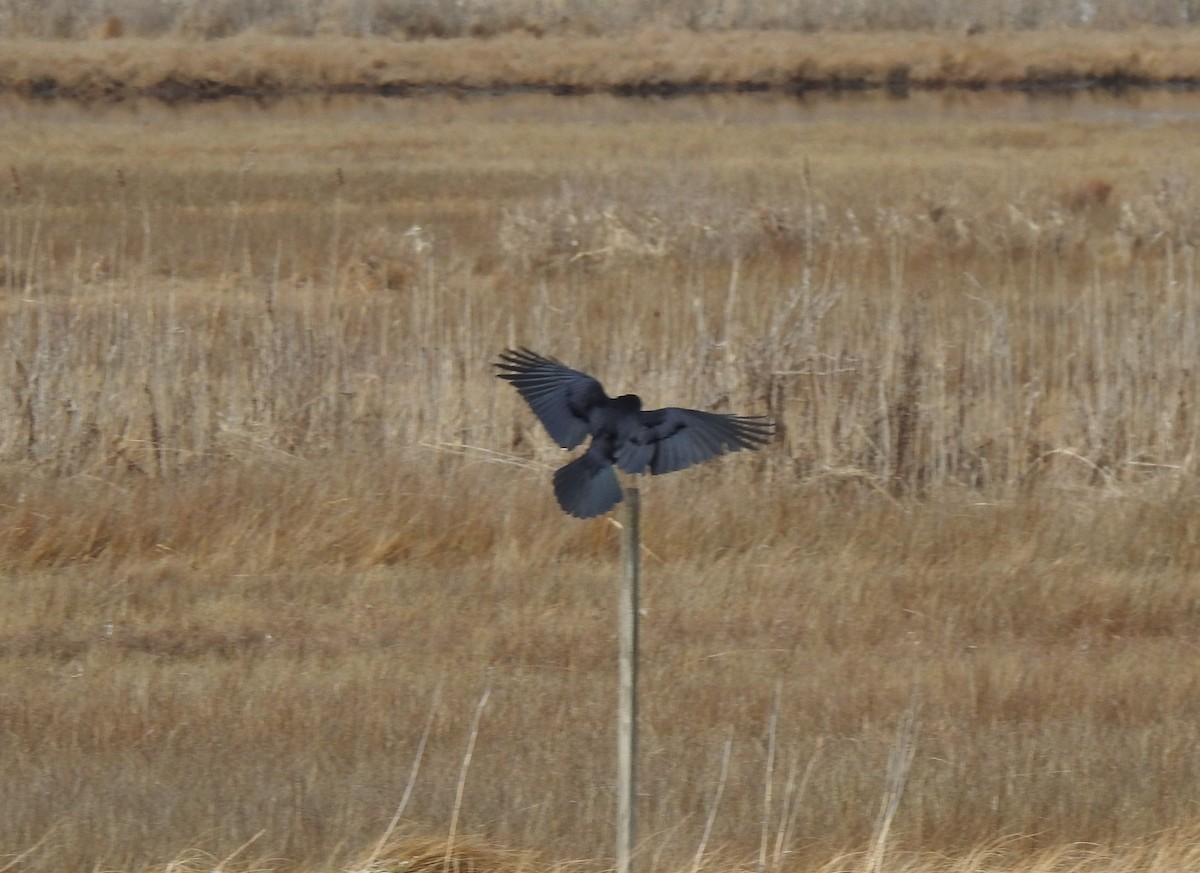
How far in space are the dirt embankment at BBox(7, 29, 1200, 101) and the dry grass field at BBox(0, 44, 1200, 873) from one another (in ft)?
94.3

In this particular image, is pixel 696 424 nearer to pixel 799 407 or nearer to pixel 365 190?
pixel 799 407

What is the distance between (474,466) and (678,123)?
25.7m

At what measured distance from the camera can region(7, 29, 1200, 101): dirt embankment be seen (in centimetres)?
4069

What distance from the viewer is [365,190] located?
2272cm

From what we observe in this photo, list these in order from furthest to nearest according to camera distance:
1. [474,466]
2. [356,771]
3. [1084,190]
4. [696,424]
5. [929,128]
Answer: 1. [929,128]
2. [1084,190]
3. [474,466]
4. [356,771]
5. [696,424]

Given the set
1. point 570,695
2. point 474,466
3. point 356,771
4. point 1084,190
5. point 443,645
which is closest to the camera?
point 356,771

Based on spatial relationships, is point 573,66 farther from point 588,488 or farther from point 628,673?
point 588,488

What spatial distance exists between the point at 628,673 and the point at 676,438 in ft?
1.74

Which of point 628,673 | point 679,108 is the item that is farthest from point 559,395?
point 679,108

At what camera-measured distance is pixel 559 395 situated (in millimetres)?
3441

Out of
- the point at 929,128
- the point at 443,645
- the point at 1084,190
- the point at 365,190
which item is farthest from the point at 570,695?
the point at 929,128

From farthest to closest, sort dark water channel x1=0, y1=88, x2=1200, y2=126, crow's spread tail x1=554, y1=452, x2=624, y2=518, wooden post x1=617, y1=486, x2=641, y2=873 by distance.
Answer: dark water channel x1=0, y1=88, x2=1200, y2=126 < wooden post x1=617, y1=486, x2=641, y2=873 < crow's spread tail x1=554, y1=452, x2=624, y2=518

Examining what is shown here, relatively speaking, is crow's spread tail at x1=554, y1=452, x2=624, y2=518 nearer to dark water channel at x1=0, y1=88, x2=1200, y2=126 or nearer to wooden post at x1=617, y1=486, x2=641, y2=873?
wooden post at x1=617, y1=486, x2=641, y2=873

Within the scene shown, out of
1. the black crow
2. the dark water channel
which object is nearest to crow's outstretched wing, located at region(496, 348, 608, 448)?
the black crow
